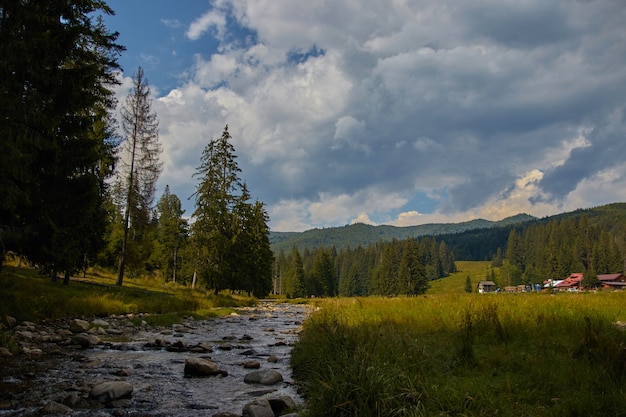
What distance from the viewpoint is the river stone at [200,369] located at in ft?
29.6

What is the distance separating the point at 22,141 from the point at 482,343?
13453mm

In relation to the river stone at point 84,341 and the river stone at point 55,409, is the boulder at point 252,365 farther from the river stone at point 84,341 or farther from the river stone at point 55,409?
the river stone at point 84,341

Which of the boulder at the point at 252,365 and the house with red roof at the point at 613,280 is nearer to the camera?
the boulder at the point at 252,365

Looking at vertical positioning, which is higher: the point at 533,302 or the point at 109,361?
the point at 533,302

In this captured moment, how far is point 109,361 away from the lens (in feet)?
33.1

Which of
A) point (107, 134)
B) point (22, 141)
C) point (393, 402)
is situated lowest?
point (393, 402)

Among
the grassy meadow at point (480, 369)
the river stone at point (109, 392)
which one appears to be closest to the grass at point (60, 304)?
the river stone at point (109, 392)

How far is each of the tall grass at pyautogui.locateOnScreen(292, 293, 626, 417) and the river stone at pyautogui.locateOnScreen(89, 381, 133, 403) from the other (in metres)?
3.33

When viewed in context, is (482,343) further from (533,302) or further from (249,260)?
(249,260)

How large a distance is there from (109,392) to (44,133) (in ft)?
38.7

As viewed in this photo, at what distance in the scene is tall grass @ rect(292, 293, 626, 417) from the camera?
15.2 ft

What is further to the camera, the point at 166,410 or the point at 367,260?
the point at 367,260

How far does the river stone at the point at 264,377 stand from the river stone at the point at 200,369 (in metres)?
0.92

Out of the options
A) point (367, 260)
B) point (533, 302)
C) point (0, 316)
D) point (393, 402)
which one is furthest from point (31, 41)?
point (367, 260)
